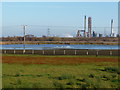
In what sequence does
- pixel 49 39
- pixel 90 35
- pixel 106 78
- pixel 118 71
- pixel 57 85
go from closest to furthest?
pixel 57 85 → pixel 106 78 → pixel 118 71 → pixel 49 39 → pixel 90 35

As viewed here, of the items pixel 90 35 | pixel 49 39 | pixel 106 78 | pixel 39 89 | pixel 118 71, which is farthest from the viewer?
pixel 90 35

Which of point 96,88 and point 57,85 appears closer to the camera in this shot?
point 96,88

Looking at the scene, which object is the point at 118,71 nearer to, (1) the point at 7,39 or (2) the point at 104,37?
(1) the point at 7,39

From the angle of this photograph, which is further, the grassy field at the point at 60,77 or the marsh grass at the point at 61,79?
the grassy field at the point at 60,77

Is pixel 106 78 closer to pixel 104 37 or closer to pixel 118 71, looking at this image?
pixel 118 71

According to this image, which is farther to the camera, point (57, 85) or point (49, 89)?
point (57, 85)

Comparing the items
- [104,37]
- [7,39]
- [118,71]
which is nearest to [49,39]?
[7,39]

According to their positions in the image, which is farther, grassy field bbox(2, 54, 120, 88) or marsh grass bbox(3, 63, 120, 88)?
grassy field bbox(2, 54, 120, 88)

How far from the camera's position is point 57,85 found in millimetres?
12336

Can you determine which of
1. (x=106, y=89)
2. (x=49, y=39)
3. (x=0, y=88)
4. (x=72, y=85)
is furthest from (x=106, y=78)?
(x=49, y=39)

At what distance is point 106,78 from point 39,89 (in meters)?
5.88

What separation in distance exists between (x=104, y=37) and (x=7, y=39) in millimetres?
66763

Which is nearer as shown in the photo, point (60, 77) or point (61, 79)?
point (61, 79)

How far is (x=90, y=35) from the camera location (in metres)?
186
